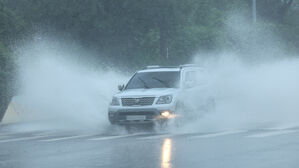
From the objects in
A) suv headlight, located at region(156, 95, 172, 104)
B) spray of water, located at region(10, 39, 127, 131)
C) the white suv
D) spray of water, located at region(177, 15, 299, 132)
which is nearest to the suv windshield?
the white suv

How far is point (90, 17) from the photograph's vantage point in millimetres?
38781

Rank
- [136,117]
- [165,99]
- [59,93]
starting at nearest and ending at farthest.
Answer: [136,117]
[165,99]
[59,93]

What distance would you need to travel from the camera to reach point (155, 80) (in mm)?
23562

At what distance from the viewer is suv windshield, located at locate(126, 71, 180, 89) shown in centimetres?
2328

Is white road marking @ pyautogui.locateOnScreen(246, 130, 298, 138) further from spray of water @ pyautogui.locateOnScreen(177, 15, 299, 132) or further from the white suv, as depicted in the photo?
the white suv

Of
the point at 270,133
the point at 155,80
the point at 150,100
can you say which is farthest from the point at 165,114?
the point at 270,133

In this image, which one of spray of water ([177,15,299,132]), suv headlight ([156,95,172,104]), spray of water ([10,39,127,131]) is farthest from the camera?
spray of water ([10,39,127,131])

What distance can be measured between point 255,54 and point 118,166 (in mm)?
29700

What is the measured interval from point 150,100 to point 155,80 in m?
1.52

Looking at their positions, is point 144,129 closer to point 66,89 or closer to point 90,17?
point 66,89

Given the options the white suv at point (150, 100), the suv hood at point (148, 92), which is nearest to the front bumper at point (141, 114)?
the white suv at point (150, 100)

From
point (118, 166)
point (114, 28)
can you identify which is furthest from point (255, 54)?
point (118, 166)

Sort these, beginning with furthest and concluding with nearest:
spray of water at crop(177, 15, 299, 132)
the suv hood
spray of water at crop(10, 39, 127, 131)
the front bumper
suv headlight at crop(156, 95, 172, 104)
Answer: spray of water at crop(10, 39, 127, 131), spray of water at crop(177, 15, 299, 132), the suv hood, suv headlight at crop(156, 95, 172, 104), the front bumper

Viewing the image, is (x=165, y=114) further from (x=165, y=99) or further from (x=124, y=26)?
(x=124, y=26)
